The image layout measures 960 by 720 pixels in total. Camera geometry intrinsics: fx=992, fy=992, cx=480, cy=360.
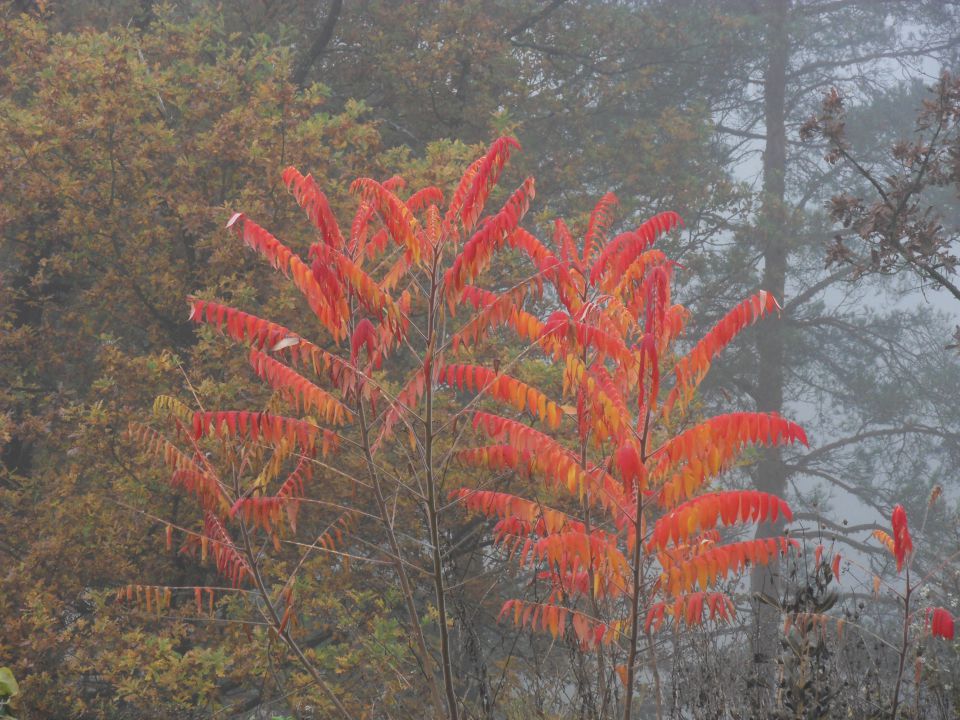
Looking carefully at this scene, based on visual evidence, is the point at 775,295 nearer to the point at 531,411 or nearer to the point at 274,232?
the point at 274,232

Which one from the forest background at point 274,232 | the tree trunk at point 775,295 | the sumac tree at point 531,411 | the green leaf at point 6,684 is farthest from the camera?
the tree trunk at point 775,295

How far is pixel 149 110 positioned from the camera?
972 centimetres

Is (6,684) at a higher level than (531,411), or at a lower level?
lower

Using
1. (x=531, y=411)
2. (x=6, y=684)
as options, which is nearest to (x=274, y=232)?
(x=6, y=684)

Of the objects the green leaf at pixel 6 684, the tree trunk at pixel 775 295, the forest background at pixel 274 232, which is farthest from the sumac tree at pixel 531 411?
the tree trunk at pixel 775 295

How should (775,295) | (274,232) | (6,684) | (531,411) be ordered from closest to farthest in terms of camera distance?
(531,411)
(6,684)
(274,232)
(775,295)

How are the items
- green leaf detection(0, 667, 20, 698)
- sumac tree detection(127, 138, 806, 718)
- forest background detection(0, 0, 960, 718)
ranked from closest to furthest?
sumac tree detection(127, 138, 806, 718) < green leaf detection(0, 667, 20, 698) < forest background detection(0, 0, 960, 718)

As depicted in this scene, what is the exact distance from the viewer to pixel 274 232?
962 cm

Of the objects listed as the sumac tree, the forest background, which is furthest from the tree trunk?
the sumac tree

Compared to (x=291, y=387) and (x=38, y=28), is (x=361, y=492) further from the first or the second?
(x=38, y=28)

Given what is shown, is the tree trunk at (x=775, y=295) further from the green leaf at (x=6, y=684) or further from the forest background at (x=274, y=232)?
the green leaf at (x=6, y=684)

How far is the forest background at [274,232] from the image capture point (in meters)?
7.41

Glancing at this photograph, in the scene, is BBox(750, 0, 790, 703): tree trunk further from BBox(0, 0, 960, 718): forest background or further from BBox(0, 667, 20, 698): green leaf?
BBox(0, 667, 20, 698): green leaf

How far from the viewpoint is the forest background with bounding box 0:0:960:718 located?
741cm
